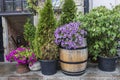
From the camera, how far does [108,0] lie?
16.1 ft

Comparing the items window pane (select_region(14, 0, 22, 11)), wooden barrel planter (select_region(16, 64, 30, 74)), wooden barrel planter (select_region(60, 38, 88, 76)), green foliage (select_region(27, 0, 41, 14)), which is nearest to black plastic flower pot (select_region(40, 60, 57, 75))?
wooden barrel planter (select_region(60, 38, 88, 76))

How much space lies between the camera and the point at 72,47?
3803 millimetres

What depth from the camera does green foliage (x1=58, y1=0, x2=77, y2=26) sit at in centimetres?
415

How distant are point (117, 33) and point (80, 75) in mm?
1051

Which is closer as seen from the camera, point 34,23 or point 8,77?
point 8,77

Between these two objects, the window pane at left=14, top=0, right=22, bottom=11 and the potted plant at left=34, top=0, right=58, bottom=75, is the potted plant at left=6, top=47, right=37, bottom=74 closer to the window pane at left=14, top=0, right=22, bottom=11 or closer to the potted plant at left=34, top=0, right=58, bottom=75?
the potted plant at left=34, top=0, right=58, bottom=75

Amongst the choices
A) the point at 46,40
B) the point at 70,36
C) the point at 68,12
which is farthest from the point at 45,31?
the point at 68,12

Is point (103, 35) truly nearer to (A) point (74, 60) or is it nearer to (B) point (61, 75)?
(A) point (74, 60)

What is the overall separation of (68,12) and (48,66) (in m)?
1.13

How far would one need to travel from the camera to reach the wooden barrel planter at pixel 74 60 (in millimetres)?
3857

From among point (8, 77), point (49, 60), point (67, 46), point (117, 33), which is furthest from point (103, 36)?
point (8, 77)

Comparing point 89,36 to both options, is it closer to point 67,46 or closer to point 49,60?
point 67,46

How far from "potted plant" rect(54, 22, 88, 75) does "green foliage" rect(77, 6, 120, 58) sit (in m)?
0.19

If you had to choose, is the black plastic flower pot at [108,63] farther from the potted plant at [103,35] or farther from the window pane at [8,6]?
the window pane at [8,6]
